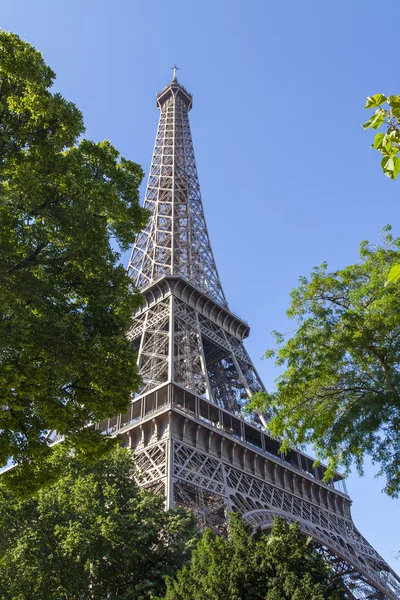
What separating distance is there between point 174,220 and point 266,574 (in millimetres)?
41937

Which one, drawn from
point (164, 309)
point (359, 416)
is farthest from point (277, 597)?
point (164, 309)

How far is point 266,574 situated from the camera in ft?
37.6

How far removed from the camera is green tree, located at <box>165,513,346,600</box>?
10.4 metres

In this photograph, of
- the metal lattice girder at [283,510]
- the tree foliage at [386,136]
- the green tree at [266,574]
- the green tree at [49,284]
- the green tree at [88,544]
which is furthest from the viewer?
the metal lattice girder at [283,510]

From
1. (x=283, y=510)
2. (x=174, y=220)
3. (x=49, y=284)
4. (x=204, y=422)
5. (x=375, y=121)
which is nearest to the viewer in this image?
(x=375, y=121)

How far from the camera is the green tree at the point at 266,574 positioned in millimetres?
10445

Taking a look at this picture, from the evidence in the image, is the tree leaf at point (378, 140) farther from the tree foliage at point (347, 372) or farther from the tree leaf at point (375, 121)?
the tree foliage at point (347, 372)

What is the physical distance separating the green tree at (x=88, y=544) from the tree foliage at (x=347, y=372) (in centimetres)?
726

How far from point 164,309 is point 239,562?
2790 cm

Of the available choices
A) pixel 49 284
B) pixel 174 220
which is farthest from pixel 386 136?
pixel 174 220

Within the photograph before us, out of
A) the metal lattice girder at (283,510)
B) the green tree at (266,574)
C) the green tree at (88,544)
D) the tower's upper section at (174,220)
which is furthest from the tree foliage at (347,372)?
the tower's upper section at (174,220)

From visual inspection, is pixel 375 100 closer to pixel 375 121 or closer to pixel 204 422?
pixel 375 121

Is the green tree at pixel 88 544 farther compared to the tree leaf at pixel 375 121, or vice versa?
the green tree at pixel 88 544

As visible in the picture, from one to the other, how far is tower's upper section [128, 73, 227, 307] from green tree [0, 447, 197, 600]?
937 inches
